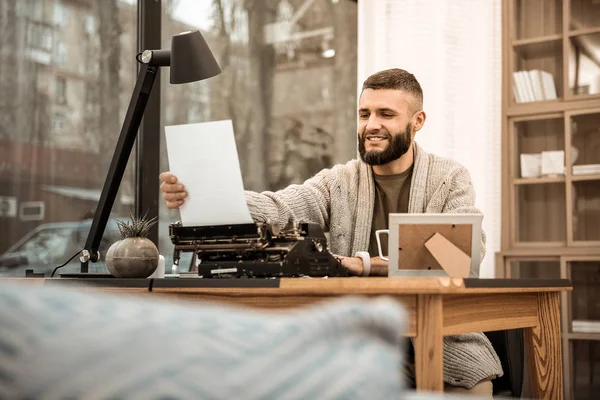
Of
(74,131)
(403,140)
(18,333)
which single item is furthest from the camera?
(74,131)

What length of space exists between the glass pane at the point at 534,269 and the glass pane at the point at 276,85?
1.21m

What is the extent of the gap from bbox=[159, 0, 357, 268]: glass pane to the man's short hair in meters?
1.21

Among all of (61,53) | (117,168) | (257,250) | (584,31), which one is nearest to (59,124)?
(61,53)

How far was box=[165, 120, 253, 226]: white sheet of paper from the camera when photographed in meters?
1.67

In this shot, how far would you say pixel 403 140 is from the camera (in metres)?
2.70

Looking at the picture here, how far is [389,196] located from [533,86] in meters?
1.88

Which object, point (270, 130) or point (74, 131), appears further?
point (270, 130)

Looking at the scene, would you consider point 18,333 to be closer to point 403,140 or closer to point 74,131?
Answer: point 403,140

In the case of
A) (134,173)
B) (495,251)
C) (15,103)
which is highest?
(15,103)

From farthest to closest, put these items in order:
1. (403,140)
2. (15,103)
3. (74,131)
Result: (74,131) < (15,103) < (403,140)

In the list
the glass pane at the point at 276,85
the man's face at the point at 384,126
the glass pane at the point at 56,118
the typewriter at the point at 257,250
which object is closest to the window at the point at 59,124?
the glass pane at the point at 56,118

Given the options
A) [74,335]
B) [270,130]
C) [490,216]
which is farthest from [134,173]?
[74,335]

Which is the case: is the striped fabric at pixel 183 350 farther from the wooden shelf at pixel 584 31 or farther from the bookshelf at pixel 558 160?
the wooden shelf at pixel 584 31

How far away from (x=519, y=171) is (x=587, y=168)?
37cm
